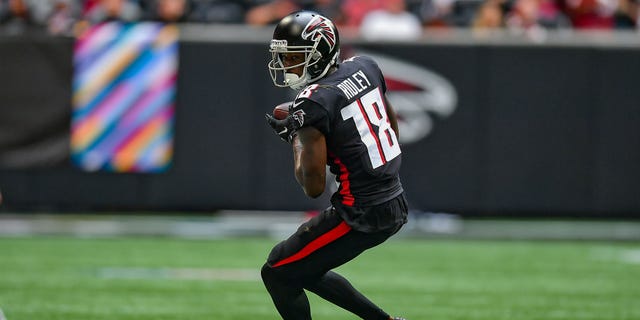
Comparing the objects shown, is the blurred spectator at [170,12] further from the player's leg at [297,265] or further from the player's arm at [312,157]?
the player's arm at [312,157]

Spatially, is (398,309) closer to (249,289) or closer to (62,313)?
(249,289)

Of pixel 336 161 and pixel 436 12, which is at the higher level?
pixel 336 161

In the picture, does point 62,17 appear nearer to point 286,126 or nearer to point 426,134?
point 426,134

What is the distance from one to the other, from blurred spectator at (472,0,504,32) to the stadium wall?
76cm

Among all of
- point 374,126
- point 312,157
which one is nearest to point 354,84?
point 374,126

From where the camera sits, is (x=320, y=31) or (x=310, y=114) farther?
(x=320, y=31)

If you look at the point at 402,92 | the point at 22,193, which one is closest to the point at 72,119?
the point at 22,193

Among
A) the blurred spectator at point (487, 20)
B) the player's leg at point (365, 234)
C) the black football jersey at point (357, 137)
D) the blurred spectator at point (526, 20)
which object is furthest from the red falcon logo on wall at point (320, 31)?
the blurred spectator at point (526, 20)

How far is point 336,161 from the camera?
6016mm

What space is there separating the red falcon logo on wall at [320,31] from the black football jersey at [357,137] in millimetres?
195

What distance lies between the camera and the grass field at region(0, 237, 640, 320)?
319 inches

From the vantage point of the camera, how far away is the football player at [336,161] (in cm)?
590

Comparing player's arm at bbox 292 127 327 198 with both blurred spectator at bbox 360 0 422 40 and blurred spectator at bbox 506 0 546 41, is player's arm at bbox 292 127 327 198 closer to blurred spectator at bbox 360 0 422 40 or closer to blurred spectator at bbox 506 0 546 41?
blurred spectator at bbox 360 0 422 40

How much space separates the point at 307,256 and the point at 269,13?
32.6ft
